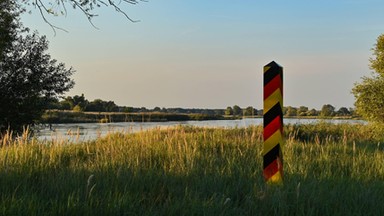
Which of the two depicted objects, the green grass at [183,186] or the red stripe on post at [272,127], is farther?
the red stripe on post at [272,127]

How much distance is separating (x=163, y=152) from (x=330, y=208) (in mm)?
3581

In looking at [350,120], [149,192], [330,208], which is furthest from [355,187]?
[350,120]

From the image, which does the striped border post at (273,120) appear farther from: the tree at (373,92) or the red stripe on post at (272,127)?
the tree at (373,92)

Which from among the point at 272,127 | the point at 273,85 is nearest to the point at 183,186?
the point at 272,127

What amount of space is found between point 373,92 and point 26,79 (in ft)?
53.6

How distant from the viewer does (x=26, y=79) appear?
59.5 ft

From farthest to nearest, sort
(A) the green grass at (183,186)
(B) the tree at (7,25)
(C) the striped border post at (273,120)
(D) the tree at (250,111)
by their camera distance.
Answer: (B) the tree at (7,25) < (D) the tree at (250,111) < (C) the striped border post at (273,120) < (A) the green grass at (183,186)

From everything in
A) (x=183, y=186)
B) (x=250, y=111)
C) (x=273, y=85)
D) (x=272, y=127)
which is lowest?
A: (x=183, y=186)

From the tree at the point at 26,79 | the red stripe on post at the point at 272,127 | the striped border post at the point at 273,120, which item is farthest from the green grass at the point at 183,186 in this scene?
the tree at the point at 26,79

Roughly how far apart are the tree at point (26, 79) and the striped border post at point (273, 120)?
49.2ft

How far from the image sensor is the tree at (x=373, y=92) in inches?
739

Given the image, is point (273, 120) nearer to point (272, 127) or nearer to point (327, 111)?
point (272, 127)

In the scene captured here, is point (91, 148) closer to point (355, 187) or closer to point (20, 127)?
point (355, 187)

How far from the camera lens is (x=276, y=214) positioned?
3.68 m
